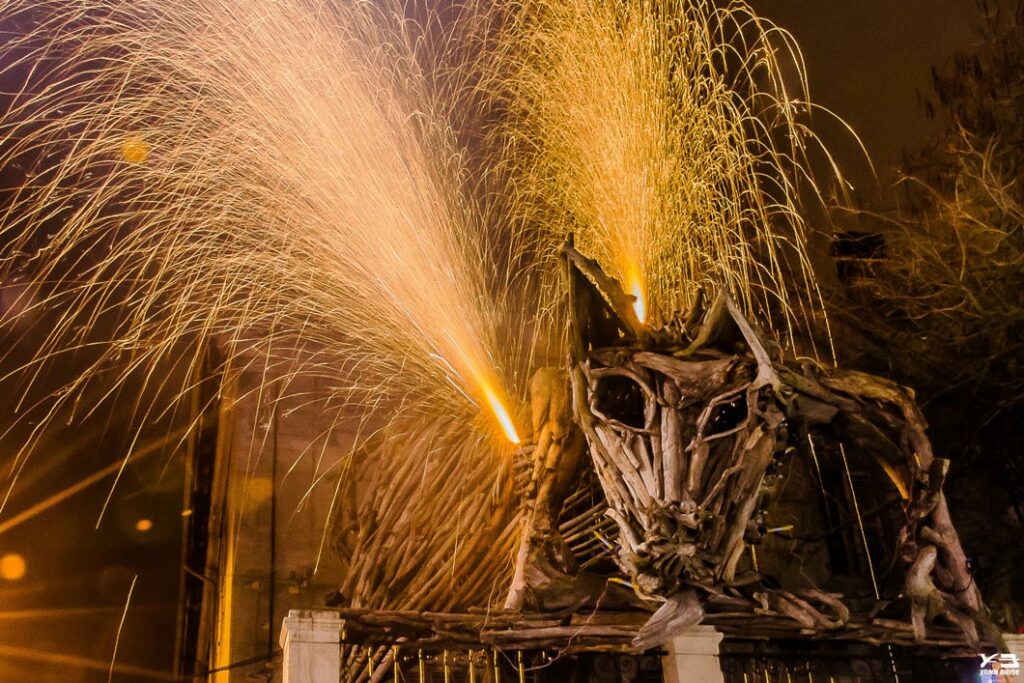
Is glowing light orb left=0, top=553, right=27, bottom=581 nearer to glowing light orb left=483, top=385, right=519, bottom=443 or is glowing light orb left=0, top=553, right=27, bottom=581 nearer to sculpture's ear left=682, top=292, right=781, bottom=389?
glowing light orb left=483, top=385, right=519, bottom=443

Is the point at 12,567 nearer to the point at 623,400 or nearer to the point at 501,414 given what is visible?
the point at 501,414

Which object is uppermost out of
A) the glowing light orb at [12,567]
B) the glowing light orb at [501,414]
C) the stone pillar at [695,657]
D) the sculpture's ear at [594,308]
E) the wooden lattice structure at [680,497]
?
the sculpture's ear at [594,308]

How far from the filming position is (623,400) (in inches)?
500

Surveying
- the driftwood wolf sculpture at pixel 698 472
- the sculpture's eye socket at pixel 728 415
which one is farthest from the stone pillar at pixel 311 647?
the sculpture's eye socket at pixel 728 415

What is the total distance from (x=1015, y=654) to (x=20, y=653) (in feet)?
51.2

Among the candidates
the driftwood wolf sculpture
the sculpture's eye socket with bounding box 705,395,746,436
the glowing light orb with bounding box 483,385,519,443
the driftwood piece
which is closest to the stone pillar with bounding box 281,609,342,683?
the driftwood wolf sculpture

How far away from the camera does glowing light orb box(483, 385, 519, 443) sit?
46.8ft

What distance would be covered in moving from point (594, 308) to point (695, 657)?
14.5 ft

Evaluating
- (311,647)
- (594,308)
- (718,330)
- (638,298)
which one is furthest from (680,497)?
(311,647)

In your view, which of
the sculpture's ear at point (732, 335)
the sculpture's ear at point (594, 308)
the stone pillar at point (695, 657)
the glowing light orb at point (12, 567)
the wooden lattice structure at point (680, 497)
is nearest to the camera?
the wooden lattice structure at point (680, 497)

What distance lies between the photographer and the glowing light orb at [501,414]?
14273 millimetres

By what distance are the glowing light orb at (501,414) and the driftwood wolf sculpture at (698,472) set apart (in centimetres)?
92

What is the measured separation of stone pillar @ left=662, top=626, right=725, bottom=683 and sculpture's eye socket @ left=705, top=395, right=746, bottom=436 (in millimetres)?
2260

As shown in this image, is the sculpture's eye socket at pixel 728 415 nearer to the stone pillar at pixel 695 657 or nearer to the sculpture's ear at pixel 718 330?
the sculpture's ear at pixel 718 330
